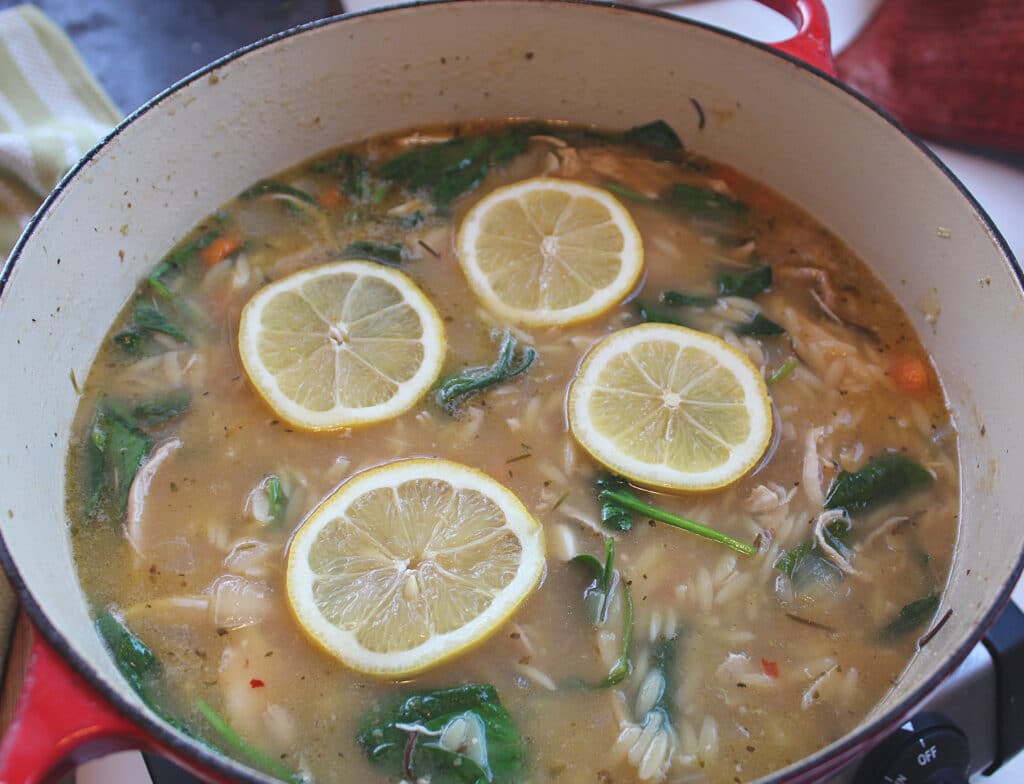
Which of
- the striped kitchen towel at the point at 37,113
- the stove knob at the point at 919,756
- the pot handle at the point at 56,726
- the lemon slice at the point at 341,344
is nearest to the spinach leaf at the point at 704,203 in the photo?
the lemon slice at the point at 341,344

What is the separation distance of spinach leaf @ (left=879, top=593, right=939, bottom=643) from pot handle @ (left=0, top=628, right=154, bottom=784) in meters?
1.48

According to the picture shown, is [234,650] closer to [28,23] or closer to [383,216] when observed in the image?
[383,216]

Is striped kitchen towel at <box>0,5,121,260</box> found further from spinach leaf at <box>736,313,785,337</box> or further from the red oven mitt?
the red oven mitt

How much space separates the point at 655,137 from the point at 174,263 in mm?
1420

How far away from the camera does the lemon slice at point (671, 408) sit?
7.57 feet

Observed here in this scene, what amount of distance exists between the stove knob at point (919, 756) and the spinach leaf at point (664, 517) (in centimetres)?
48

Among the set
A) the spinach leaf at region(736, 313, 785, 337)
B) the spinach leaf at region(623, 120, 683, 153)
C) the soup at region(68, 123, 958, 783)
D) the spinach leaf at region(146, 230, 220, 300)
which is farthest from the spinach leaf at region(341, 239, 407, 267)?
the spinach leaf at region(736, 313, 785, 337)

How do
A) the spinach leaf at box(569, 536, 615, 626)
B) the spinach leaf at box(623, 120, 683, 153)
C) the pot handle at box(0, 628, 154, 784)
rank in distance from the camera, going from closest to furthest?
1. the pot handle at box(0, 628, 154, 784)
2. the spinach leaf at box(569, 536, 615, 626)
3. the spinach leaf at box(623, 120, 683, 153)

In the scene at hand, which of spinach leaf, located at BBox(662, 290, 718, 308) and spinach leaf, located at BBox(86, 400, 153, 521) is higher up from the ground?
spinach leaf, located at BBox(662, 290, 718, 308)

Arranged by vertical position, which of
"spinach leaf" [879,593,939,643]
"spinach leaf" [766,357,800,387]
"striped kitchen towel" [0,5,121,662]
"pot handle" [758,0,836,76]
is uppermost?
"pot handle" [758,0,836,76]

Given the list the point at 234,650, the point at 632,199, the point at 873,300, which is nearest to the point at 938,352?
the point at 873,300

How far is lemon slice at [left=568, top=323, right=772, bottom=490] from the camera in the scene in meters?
2.31

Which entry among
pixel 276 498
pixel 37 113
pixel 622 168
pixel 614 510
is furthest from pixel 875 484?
pixel 37 113

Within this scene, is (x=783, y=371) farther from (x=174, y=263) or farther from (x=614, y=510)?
(x=174, y=263)
